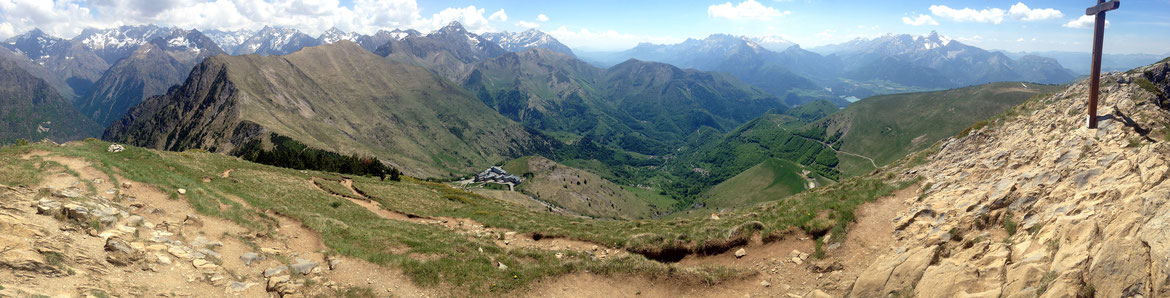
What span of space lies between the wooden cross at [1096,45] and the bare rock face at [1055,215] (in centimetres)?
76

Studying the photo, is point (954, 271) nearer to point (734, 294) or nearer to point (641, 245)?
point (734, 294)

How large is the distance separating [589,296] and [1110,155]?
2675 centimetres

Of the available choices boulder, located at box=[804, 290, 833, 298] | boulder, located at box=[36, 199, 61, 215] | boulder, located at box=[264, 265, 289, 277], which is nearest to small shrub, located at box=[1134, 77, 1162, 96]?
boulder, located at box=[804, 290, 833, 298]

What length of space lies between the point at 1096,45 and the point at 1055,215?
18.8 m

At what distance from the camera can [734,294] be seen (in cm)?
2281

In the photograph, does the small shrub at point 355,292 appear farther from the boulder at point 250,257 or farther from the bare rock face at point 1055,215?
the bare rock face at point 1055,215

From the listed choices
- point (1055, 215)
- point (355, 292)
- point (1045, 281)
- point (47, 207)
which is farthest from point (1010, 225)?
point (47, 207)

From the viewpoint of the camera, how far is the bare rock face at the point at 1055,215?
13266 millimetres

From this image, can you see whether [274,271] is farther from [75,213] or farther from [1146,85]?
[1146,85]

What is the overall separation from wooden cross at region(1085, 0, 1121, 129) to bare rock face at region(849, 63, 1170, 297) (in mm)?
757

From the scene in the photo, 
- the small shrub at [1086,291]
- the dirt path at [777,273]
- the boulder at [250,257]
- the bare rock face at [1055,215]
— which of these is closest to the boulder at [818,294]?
the dirt path at [777,273]

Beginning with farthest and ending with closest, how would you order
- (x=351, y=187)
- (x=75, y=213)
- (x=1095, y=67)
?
(x=351, y=187), (x=1095, y=67), (x=75, y=213)

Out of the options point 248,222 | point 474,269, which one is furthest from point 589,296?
point 248,222

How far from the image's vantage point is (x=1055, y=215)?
17594 millimetres
